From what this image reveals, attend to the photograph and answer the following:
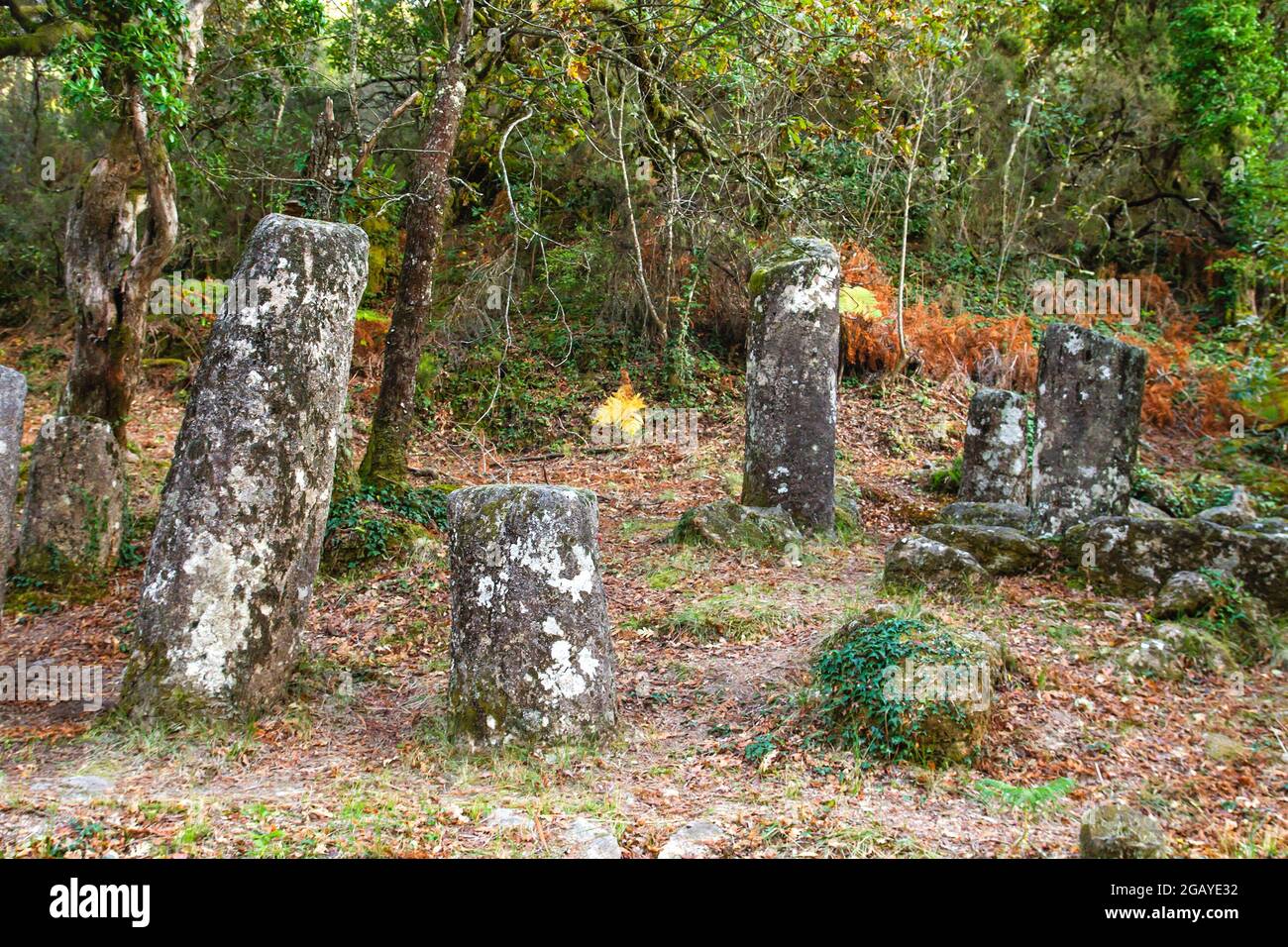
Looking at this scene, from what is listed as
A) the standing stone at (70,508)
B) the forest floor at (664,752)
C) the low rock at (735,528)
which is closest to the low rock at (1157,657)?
the forest floor at (664,752)

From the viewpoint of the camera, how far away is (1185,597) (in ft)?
24.3

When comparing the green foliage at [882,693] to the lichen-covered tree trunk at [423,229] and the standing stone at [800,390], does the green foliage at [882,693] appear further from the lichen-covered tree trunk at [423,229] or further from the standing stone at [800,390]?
the lichen-covered tree trunk at [423,229]

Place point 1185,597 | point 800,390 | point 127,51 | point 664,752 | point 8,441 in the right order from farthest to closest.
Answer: point 800,390 → point 127,51 → point 1185,597 → point 8,441 → point 664,752

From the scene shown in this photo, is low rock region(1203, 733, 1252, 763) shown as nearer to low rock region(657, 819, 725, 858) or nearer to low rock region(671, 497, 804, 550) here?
low rock region(657, 819, 725, 858)

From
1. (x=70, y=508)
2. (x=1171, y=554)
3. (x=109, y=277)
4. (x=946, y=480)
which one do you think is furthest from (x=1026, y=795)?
(x=109, y=277)

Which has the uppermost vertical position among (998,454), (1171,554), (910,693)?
(998,454)

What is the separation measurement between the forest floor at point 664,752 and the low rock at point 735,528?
451mm

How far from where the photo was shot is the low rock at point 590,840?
425cm

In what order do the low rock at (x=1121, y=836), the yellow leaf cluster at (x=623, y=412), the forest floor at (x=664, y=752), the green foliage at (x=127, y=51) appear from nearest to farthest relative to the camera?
the low rock at (x=1121, y=836) → the forest floor at (x=664, y=752) → the green foliage at (x=127, y=51) → the yellow leaf cluster at (x=623, y=412)

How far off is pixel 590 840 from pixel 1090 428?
7.06 m

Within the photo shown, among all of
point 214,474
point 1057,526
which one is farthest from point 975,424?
point 214,474

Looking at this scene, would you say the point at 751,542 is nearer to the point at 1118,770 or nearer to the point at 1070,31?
the point at 1118,770

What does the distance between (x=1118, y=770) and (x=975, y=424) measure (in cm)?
723

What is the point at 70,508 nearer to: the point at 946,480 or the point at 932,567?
the point at 932,567
